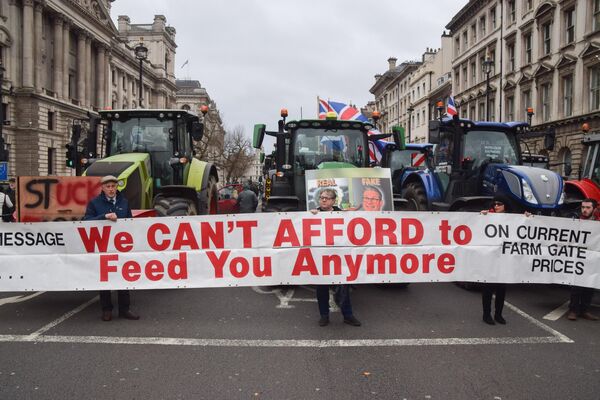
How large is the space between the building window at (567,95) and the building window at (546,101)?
151cm

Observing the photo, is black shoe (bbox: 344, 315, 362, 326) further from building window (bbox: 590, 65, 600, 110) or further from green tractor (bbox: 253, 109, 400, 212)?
building window (bbox: 590, 65, 600, 110)

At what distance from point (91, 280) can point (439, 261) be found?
4593 millimetres

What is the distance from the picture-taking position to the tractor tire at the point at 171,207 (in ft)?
28.4

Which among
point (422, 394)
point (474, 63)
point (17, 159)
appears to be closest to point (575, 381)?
point (422, 394)

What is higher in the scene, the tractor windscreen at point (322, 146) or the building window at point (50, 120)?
the building window at point (50, 120)

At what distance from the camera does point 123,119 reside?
408 inches

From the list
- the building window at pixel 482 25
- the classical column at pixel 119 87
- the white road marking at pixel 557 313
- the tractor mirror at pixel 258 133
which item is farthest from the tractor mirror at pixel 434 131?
the classical column at pixel 119 87

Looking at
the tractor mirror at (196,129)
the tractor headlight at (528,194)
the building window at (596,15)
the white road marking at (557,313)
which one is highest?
the building window at (596,15)

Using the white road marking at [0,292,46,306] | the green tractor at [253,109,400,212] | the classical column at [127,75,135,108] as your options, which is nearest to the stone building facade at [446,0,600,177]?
the green tractor at [253,109,400,212]

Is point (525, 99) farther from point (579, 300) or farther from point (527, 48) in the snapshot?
point (579, 300)

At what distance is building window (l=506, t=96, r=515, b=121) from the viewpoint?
37656 millimetres

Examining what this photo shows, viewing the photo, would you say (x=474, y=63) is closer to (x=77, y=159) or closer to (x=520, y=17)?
(x=520, y=17)

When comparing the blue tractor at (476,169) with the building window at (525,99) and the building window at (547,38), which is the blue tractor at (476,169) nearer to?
the building window at (547,38)

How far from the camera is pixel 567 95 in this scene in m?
31.1
